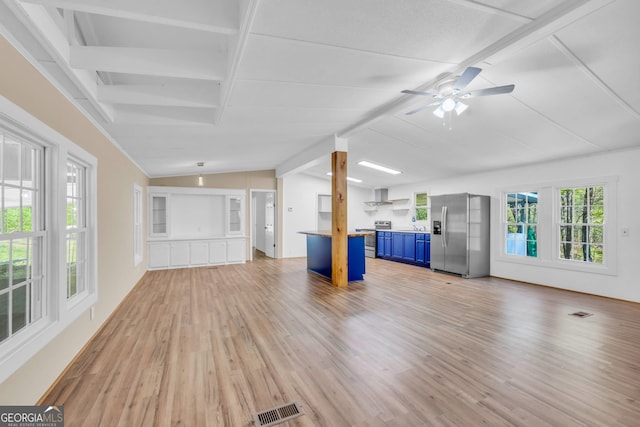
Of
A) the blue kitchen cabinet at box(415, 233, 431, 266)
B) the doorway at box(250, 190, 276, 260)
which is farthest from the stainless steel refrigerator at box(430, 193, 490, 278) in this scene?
the doorway at box(250, 190, 276, 260)

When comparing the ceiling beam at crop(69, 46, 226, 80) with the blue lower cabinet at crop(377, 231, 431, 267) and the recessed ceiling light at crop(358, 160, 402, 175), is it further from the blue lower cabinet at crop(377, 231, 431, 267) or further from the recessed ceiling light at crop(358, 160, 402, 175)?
the blue lower cabinet at crop(377, 231, 431, 267)

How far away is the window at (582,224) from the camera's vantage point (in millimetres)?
4840

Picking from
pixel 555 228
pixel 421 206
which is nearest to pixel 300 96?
pixel 555 228

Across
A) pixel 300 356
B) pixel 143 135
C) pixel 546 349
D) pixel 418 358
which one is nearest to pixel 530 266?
pixel 546 349

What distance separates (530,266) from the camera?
5.68 m

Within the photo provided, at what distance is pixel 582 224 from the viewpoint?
5.02 meters

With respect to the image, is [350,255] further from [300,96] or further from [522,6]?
[522,6]

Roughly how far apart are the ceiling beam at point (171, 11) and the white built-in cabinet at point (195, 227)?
630 centimetres

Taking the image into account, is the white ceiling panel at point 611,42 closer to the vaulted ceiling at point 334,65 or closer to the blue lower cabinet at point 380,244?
the vaulted ceiling at point 334,65

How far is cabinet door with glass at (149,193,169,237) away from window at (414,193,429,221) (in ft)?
22.6

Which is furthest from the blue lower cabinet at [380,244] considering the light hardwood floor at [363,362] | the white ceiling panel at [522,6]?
the white ceiling panel at [522,6]

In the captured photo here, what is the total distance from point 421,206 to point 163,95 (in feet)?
23.5

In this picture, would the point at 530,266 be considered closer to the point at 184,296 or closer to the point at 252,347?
the point at 252,347

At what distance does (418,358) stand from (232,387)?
1622 millimetres
